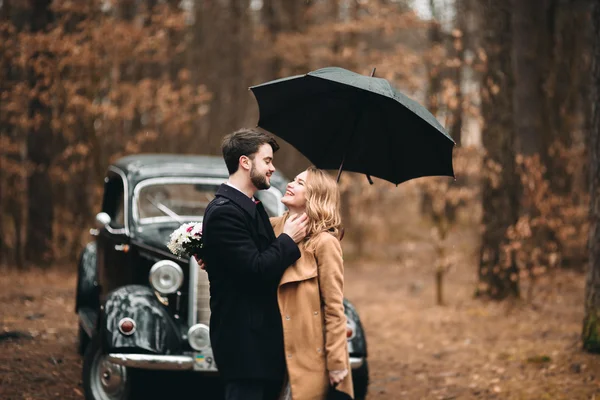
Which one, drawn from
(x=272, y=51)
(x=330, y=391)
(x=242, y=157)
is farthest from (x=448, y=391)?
(x=272, y=51)

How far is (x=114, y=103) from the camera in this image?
13094 mm

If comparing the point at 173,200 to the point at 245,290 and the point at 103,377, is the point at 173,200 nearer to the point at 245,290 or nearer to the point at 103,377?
the point at 103,377

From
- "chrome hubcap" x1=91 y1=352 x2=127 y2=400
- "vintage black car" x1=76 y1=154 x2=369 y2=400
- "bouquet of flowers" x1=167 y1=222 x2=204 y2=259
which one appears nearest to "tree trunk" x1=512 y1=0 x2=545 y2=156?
"vintage black car" x1=76 y1=154 x2=369 y2=400

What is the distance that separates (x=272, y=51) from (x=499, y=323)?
33.0ft

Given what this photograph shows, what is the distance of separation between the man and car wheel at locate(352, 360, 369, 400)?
2286 mm

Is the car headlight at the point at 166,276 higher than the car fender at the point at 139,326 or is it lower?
higher

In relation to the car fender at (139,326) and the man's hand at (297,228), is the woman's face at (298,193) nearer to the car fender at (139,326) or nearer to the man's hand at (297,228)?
the man's hand at (297,228)

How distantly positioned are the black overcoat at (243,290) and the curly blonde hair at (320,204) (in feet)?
0.58

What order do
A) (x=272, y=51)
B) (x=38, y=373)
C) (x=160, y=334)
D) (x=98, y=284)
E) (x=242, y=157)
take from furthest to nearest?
1. (x=272, y=51)
2. (x=98, y=284)
3. (x=38, y=373)
4. (x=160, y=334)
5. (x=242, y=157)

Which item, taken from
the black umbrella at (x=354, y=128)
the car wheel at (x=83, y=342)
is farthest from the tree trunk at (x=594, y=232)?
the car wheel at (x=83, y=342)

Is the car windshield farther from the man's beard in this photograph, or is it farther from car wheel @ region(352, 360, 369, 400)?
the man's beard

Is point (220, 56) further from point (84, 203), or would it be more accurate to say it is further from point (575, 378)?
point (575, 378)

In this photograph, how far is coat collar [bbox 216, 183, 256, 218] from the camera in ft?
11.3

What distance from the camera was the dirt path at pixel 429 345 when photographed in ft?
21.1
